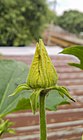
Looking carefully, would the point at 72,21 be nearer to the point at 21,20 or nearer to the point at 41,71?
the point at 21,20

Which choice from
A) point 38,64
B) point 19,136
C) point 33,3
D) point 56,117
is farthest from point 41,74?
point 33,3

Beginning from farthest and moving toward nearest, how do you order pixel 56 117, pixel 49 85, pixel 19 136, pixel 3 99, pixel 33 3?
pixel 33 3, pixel 56 117, pixel 19 136, pixel 3 99, pixel 49 85

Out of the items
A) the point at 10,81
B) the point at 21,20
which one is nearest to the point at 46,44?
the point at 21,20

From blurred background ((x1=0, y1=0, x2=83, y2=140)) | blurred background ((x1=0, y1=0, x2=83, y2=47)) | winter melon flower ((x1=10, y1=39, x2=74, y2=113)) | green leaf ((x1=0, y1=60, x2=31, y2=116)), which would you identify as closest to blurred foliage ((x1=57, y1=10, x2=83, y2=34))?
blurred background ((x1=0, y1=0, x2=83, y2=140))

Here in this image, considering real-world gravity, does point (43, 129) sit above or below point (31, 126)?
above

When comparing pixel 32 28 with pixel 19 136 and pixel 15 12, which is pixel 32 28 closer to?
pixel 15 12

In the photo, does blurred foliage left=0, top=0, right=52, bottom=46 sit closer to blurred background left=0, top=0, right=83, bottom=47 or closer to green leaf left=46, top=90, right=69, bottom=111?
blurred background left=0, top=0, right=83, bottom=47
